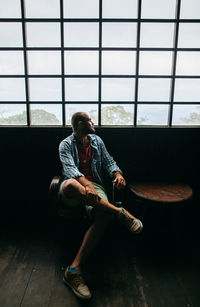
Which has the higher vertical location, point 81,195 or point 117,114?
point 117,114

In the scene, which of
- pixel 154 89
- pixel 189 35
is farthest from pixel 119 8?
pixel 154 89

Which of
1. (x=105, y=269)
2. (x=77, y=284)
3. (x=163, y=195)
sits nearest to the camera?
(x=77, y=284)

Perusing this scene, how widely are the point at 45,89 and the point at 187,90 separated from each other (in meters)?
1.73

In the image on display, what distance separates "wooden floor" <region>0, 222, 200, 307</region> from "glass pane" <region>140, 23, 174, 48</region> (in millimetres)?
2195

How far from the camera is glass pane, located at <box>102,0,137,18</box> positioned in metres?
2.25

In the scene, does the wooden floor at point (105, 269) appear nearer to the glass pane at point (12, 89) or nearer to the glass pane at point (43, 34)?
the glass pane at point (12, 89)

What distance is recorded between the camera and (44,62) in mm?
2387

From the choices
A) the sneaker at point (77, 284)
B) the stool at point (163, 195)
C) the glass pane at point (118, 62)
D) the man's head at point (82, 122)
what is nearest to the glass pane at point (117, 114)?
the glass pane at point (118, 62)

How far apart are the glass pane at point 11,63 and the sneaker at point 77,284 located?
86.9 inches

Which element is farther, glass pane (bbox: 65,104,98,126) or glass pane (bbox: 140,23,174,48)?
Result: glass pane (bbox: 65,104,98,126)

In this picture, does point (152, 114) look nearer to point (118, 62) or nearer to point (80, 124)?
point (118, 62)

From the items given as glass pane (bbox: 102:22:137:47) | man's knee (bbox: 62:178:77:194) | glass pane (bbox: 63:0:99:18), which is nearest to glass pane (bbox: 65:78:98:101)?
glass pane (bbox: 102:22:137:47)

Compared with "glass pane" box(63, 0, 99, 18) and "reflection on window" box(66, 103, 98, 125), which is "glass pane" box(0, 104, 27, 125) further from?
"glass pane" box(63, 0, 99, 18)

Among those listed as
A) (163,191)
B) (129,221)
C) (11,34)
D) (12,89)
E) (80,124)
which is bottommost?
(129,221)
